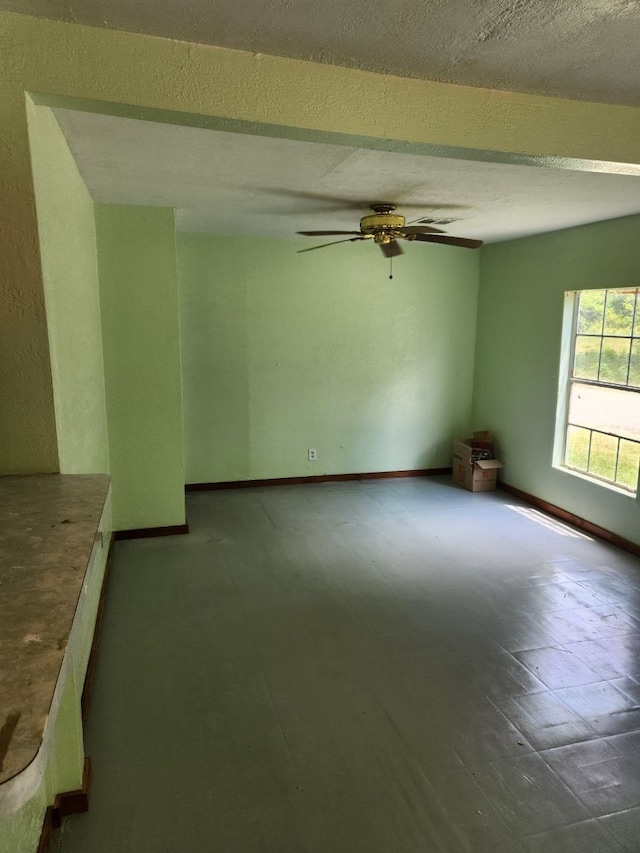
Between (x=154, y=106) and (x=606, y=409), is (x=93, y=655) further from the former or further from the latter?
(x=606, y=409)

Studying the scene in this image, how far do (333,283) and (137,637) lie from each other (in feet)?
12.7

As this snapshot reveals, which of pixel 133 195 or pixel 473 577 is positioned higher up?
pixel 133 195

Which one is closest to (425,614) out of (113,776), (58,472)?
(113,776)

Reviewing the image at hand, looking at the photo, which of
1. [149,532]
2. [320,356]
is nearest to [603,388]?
[320,356]

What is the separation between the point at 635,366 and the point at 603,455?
0.78 metres

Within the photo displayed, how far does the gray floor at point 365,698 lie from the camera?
185 centimetres

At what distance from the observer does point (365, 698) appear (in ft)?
8.14

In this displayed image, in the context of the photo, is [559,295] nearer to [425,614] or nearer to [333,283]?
[333,283]

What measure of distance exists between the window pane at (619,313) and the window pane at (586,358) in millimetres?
159

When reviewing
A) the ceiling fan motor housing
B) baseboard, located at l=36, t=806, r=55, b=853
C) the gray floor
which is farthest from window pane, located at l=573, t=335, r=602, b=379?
baseboard, located at l=36, t=806, r=55, b=853

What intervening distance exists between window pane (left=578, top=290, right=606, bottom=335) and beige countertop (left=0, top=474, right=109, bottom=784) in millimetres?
4227

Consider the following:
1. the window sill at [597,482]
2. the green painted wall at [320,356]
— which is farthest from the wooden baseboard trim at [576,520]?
the green painted wall at [320,356]

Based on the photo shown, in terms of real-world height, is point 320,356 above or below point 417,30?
below

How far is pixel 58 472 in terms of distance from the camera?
1856 millimetres
